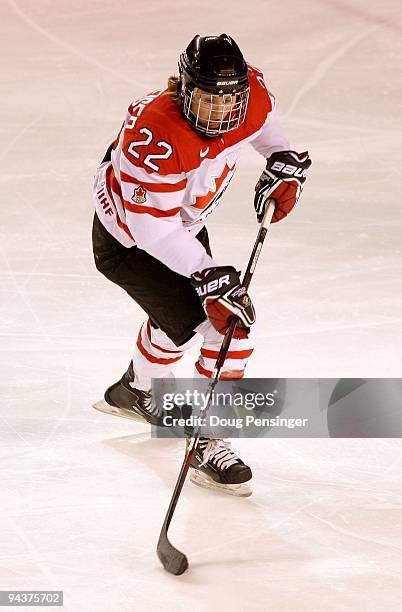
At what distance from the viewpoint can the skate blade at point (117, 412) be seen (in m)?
3.37

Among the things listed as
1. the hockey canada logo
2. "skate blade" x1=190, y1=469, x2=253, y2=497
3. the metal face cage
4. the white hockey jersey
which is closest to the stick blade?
"skate blade" x1=190, y1=469, x2=253, y2=497

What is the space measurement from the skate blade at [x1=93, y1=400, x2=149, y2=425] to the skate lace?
1.17ft

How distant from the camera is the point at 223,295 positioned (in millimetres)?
2727

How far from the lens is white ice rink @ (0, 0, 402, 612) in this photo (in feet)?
8.40

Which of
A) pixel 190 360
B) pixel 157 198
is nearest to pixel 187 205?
pixel 157 198

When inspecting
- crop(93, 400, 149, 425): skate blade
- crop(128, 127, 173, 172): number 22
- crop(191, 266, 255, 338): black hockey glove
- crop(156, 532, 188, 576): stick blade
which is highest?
crop(128, 127, 173, 172): number 22

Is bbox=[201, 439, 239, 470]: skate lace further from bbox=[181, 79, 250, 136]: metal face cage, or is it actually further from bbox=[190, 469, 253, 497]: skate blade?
bbox=[181, 79, 250, 136]: metal face cage

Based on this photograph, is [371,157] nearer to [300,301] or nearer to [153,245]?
[300,301]

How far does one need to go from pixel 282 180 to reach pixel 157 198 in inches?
19.9

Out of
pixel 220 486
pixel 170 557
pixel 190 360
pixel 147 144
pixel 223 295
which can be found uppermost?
pixel 147 144

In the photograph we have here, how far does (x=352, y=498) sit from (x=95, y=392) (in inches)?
37.5

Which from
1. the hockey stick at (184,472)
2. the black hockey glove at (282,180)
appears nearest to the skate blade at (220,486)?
the hockey stick at (184,472)

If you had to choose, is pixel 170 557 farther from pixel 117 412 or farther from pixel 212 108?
pixel 212 108

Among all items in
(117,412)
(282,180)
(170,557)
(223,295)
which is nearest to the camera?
(170,557)
